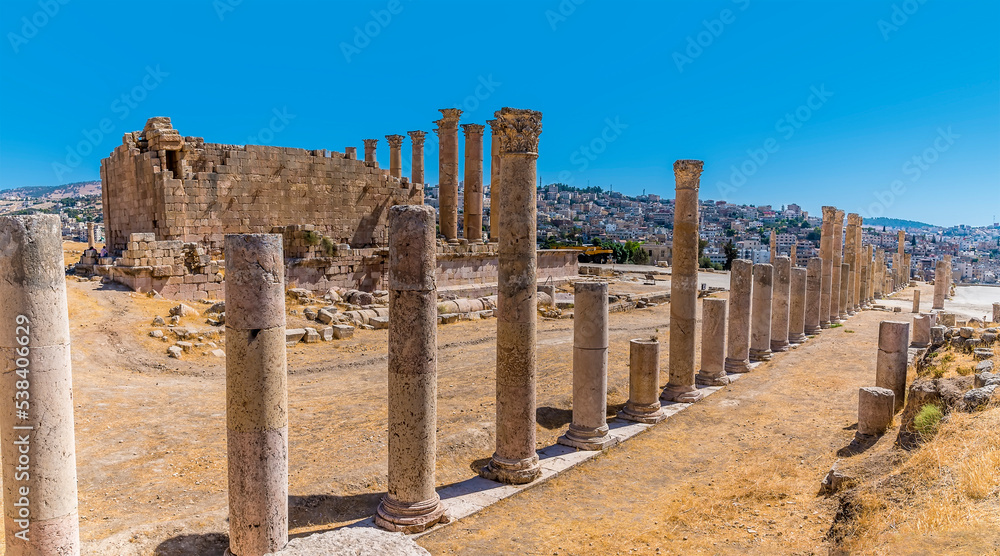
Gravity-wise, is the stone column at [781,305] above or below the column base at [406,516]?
above

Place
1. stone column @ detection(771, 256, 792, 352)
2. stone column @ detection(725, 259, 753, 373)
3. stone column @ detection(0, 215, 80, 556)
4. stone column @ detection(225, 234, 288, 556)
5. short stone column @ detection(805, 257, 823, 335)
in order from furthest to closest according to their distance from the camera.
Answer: short stone column @ detection(805, 257, 823, 335), stone column @ detection(771, 256, 792, 352), stone column @ detection(725, 259, 753, 373), stone column @ detection(225, 234, 288, 556), stone column @ detection(0, 215, 80, 556)

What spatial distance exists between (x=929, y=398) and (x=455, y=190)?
23.2 meters

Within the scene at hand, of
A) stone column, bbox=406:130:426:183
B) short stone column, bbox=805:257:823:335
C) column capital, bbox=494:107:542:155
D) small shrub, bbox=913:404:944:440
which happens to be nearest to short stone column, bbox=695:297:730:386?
small shrub, bbox=913:404:944:440

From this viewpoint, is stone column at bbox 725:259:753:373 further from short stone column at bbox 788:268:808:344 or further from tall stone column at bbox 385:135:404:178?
tall stone column at bbox 385:135:404:178

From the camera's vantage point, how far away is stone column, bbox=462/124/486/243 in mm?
30219

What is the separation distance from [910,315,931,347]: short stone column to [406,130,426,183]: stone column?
2233 centimetres

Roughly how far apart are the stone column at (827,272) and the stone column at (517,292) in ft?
59.8

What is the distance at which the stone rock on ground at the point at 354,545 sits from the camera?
187 inches

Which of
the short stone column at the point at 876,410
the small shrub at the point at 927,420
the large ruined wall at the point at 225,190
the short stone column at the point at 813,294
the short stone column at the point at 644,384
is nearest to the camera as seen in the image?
the small shrub at the point at 927,420

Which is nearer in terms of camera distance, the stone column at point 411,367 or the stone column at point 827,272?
the stone column at point 411,367

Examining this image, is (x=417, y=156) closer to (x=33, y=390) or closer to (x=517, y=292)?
(x=517, y=292)

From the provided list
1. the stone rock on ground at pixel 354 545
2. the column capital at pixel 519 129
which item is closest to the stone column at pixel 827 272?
the column capital at pixel 519 129

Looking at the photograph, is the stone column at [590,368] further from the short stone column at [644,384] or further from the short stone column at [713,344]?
the short stone column at [713,344]

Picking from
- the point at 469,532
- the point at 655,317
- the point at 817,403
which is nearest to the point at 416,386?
the point at 469,532
